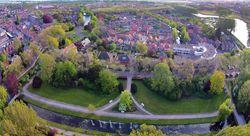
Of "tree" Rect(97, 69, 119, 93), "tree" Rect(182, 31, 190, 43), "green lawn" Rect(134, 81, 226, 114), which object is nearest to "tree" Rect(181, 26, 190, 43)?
"tree" Rect(182, 31, 190, 43)

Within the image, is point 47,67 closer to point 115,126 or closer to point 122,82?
point 122,82

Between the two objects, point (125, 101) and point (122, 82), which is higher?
point (122, 82)

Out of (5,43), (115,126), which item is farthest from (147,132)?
(5,43)

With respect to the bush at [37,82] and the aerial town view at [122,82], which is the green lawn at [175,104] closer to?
the aerial town view at [122,82]

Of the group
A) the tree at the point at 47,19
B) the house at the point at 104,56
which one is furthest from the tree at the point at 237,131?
the tree at the point at 47,19

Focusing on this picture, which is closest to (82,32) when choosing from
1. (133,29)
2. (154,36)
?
(133,29)
